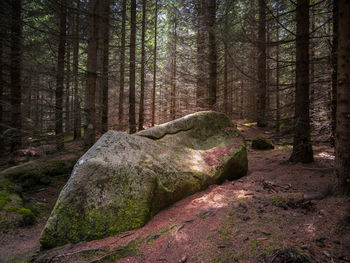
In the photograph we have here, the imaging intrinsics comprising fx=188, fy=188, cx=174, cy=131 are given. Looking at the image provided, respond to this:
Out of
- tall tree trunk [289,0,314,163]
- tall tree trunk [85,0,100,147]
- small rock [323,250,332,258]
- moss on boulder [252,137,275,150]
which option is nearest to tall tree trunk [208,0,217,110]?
moss on boulder [252,137,275,150]

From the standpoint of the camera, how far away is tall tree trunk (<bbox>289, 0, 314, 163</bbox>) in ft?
19.0

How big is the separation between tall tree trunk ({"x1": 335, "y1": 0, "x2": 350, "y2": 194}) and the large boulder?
8.09 ft

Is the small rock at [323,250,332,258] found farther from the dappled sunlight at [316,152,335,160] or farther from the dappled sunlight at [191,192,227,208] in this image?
the dappled sunlight at [316,152,335,160]

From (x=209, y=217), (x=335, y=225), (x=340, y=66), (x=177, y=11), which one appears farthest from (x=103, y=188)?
(x=177, y=11)

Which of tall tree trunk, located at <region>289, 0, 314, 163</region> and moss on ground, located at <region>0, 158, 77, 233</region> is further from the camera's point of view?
tall tree trunk, located at <region>289, 0, 314, 163</region>

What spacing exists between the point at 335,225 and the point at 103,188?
336 centimetres

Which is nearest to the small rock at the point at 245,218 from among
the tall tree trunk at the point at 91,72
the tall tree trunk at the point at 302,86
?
the tall tree trunk at the point at 302,86

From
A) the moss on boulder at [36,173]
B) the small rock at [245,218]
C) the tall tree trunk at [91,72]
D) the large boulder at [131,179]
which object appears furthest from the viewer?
the tall tree trunk at [91,72]

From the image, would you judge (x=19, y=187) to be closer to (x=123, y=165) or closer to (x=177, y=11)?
(x=123, y=165)

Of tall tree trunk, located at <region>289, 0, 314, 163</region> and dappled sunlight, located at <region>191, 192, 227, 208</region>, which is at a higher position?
tall tree trunk, located at <region>289, 0, 314, 163</region>

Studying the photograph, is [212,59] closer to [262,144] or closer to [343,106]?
[262,144]

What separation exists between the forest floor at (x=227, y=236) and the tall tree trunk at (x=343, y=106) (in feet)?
1.20

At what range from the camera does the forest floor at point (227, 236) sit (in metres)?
2.10

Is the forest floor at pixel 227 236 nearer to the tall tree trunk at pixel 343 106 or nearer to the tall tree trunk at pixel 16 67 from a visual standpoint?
the tall tree trunk at pixel 343 106
